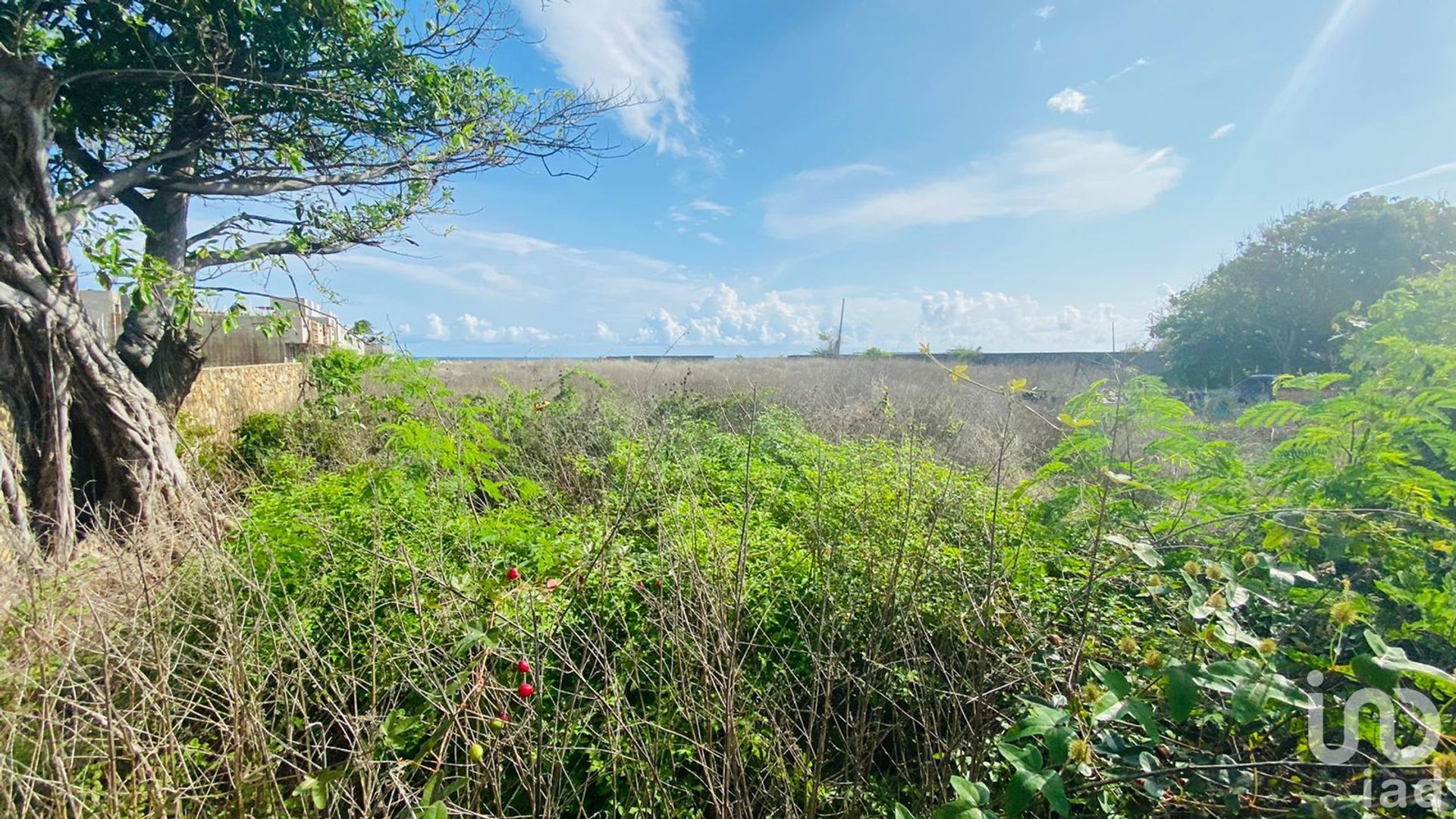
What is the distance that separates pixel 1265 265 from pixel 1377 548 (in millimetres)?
17629

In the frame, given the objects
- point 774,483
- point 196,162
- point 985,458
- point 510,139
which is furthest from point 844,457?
point 196,162

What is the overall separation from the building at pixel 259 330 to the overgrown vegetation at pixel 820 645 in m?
2.06

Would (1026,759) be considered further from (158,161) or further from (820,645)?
(158,161)

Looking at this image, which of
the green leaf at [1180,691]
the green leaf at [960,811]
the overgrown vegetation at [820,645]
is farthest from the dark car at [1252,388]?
the green leaf at [960,811]

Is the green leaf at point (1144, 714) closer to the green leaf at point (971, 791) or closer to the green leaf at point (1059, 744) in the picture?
the green leaf at point (1059, 744)

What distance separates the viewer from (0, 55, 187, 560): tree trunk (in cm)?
366

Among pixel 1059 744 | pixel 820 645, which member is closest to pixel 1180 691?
pixel 1059 744

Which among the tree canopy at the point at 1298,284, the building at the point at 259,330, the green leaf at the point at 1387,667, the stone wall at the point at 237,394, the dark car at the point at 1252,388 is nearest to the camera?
the green leaf at the point at 1387,667

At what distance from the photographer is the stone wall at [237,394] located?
21.3ft

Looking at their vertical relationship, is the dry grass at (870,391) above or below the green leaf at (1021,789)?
above

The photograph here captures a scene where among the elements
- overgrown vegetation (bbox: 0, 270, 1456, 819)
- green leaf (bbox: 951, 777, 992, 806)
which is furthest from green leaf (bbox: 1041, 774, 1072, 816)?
green leaf (bbox: 951, 777, 992, 806)

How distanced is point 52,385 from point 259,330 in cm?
131

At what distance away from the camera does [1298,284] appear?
540 inches

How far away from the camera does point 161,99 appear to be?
4914mm
